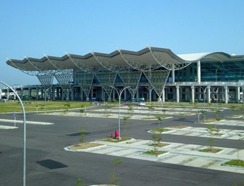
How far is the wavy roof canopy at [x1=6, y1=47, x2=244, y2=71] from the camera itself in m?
93.8

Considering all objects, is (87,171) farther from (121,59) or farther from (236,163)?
(121,59)

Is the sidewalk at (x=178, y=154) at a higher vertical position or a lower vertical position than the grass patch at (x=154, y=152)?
lower

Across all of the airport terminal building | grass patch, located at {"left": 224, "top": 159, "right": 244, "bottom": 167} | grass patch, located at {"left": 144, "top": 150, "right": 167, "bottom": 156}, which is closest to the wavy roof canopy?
the airport terminal building

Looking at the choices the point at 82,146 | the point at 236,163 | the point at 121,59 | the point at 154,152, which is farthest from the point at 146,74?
the point at 236,163

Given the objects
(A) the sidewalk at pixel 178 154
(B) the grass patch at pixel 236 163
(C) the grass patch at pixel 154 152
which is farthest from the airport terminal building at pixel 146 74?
(B) the grass patch at pixel 236 163

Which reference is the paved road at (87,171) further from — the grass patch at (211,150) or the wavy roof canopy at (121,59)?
the wavy roof canopy at (121,59)

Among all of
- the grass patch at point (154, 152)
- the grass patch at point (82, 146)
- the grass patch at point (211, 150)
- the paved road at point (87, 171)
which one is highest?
the grass patch at point (82, 146)

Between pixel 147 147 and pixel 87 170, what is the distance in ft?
26.5

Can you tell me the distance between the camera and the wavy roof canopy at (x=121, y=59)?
308 feet

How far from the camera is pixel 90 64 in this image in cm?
11569

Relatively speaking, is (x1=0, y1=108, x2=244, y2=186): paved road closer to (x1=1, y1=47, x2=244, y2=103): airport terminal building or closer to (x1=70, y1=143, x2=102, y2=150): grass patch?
(x1=70, y1=143, x2=102, y2=150): grass patch

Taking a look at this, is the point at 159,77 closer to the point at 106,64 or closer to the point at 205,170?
the point at 106,64

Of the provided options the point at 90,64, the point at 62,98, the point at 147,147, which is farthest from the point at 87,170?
the point at 62,98

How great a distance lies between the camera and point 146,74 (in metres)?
108
